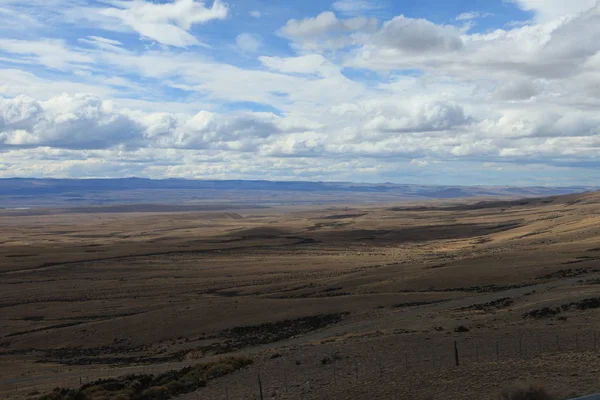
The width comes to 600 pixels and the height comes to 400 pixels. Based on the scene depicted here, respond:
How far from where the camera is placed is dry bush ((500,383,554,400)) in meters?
13.9

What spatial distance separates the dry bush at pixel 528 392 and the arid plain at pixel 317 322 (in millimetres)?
1221

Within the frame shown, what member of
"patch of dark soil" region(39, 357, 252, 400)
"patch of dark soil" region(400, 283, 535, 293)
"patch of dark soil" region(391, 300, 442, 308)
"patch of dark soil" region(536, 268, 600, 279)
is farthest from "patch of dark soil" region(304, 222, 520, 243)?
"patch of dark soil" region(39, 357, 252, 400)

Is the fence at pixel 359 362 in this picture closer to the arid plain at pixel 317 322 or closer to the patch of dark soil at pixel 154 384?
the arid plain at pixel 317 322

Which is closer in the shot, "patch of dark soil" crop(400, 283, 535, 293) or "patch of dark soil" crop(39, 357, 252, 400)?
"patch of dark soil" crop(39, 357, 252, 400)

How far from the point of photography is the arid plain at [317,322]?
63.3ft

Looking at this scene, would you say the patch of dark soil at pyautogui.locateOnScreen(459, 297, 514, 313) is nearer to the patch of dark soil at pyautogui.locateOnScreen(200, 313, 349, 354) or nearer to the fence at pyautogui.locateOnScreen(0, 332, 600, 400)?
the patch of dark soil at pyautogui.locateOnScreen(200, 313, 349, 354)

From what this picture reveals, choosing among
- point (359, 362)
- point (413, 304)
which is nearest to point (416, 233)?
point (413, 304)

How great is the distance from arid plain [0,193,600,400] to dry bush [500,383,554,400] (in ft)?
4.00

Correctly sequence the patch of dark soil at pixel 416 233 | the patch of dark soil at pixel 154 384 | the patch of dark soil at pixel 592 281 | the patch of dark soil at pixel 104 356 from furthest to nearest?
the patch of dark soil at pixel 416 233, the patch of dark soil at pixel 592 281, the patch of dark soil at pixel 104 356, the patch of dark soil at pixel 154 384

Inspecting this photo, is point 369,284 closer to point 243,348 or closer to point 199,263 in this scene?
point 243,348

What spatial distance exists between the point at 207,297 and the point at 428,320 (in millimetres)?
27175

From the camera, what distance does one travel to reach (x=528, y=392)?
1398 cm

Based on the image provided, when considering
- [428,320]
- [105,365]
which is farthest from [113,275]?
[428,320]

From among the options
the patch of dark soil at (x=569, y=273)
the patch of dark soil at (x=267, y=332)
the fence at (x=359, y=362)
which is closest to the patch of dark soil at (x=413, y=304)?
the patch of dark soil at (x=267, y=332)
